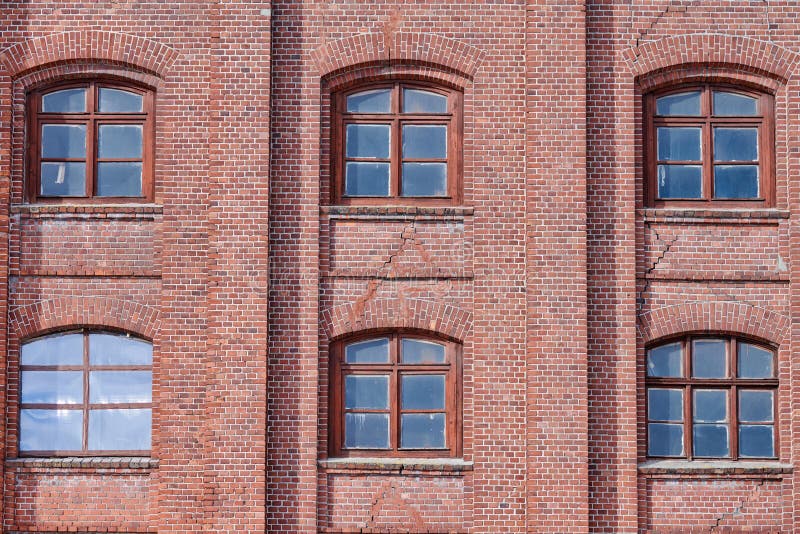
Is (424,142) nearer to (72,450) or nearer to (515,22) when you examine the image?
(515,22)

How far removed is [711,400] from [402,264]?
4.08m

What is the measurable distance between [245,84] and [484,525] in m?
5.95

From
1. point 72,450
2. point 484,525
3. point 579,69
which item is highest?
point 579,69

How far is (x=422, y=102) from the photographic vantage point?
1266cm

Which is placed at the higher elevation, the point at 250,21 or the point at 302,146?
the point at 250,21

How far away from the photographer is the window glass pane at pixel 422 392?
12242 mm

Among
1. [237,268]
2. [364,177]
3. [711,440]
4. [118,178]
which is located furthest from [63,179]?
[711,440]

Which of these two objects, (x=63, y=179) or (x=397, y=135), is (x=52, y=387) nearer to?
(x=63, y=179)

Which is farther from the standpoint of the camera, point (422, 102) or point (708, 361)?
point (422, 102)

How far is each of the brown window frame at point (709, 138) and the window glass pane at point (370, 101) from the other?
323cm

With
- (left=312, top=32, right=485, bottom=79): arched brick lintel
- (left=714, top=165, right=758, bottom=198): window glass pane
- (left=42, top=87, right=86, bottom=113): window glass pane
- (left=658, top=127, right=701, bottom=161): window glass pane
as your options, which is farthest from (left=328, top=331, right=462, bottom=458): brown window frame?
(left=42, top=87, right=86, bottom=113): window glass pane

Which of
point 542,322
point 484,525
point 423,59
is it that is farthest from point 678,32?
point 484,525

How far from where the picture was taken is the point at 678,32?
41.3ft

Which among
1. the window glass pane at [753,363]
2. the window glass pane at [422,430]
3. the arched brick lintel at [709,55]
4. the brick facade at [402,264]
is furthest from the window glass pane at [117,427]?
the arched brick lintel at [709,55]
